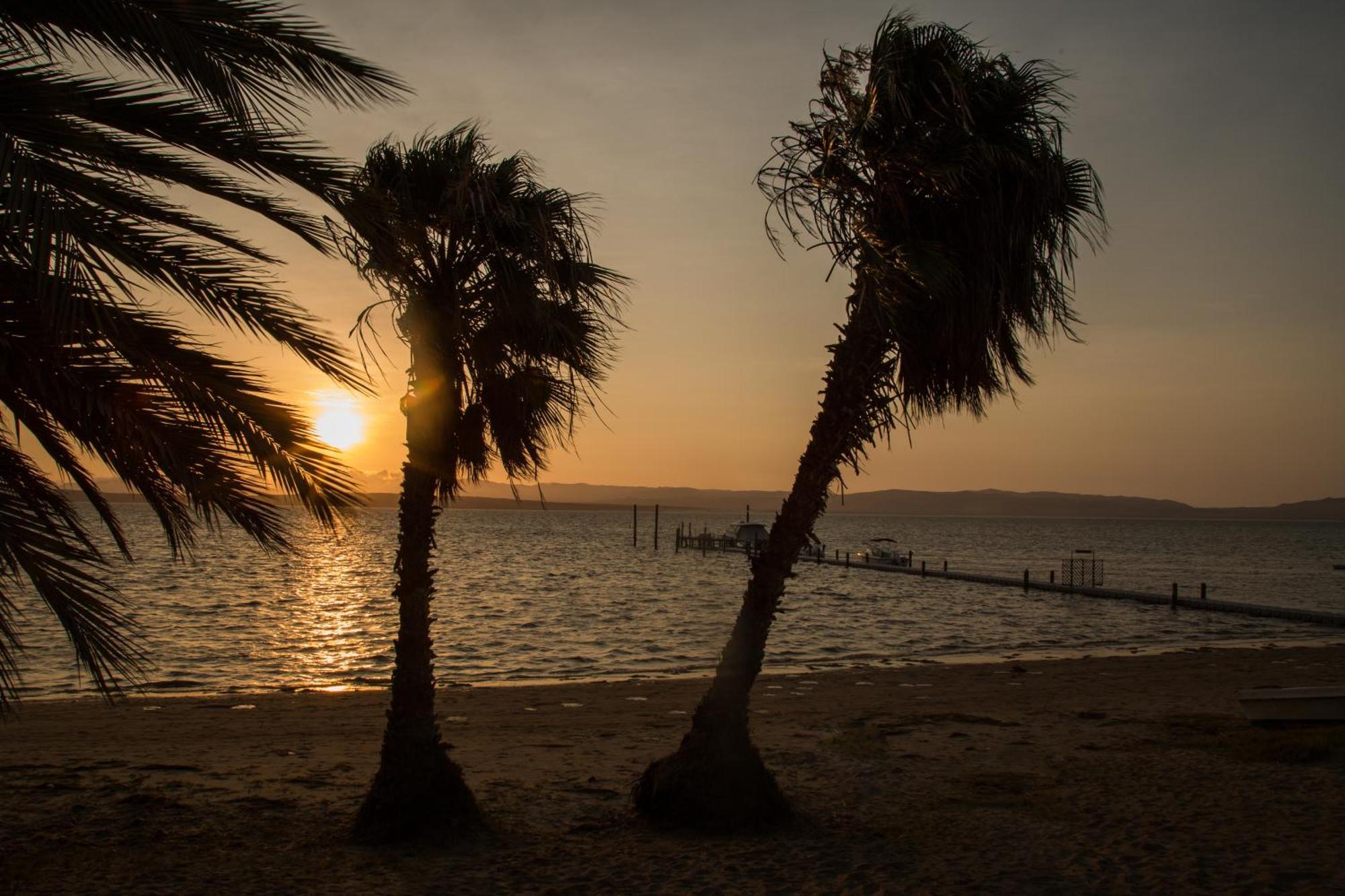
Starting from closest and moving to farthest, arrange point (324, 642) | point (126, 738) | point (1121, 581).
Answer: point (126, 738)
point (324, 642)
point (1121, 581)

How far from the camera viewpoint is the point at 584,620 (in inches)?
1403

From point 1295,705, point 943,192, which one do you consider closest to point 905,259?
point 943,192

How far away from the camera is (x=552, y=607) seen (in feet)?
130

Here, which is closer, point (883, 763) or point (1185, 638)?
point (883, 763)

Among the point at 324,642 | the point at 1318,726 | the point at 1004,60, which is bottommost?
the point at 324,642

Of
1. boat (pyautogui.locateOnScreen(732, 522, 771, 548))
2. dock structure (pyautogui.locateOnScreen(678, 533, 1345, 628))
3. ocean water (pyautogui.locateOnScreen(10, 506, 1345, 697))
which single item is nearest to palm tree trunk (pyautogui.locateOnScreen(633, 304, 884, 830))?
ocean water (pyautogui.locateOnScreen(10, 506, 1345, 697))

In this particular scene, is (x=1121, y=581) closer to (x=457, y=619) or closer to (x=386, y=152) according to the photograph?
(x=457, y=619)

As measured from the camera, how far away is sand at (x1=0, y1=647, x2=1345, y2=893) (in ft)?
24.0

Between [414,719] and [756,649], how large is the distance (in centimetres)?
278

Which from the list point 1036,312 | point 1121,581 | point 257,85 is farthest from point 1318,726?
point 1121,581

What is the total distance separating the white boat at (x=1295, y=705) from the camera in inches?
459

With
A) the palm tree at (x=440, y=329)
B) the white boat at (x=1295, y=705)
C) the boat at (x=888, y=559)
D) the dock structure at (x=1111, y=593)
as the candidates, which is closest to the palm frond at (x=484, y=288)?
the palm tree at (x=440, y=329)

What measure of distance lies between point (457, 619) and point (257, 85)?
31.7 m

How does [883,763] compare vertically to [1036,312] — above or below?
below
